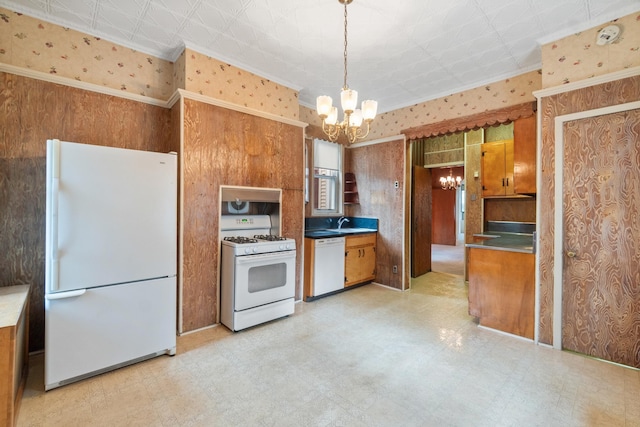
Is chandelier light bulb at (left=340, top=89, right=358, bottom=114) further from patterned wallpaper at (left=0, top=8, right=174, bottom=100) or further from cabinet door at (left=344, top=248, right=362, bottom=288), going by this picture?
cabinet door at (left=344, top=248, right=362, bottom=288)

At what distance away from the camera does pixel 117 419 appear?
1.69 meters

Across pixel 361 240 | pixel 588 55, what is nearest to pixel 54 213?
pixel 361 240

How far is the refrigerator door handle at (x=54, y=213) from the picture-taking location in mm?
1855

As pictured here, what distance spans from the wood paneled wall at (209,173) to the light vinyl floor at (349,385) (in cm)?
44

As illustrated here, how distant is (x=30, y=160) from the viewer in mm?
2377

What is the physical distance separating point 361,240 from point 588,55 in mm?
3162

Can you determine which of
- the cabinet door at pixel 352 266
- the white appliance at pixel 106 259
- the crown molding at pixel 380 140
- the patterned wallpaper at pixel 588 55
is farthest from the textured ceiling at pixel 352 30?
the cabinet door at pixel 352 266

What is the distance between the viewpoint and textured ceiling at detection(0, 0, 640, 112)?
2.26 meters

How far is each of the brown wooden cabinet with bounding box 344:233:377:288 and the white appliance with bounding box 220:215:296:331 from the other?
1.21m

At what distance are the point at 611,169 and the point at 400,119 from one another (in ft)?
8.50

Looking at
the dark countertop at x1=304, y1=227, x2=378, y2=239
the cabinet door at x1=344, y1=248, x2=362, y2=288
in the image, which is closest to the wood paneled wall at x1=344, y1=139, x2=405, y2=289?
the dark countertop at x1=304, y1=227, x2=378, y2=239

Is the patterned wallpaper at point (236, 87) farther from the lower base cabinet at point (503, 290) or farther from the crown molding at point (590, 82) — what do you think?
the lower base cabinet at point (503, 290)

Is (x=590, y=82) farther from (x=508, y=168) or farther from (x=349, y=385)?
(x=349, y=385)

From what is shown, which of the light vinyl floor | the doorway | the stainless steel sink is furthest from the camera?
the doorway
